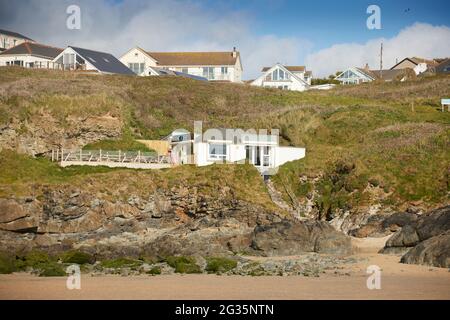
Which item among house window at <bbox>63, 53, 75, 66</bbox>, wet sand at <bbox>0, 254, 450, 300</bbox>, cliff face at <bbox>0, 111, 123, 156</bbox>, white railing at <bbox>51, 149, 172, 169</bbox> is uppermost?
house window at <bbox>63, 53, 75, 66</bbox>

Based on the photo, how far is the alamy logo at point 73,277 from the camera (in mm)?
24559

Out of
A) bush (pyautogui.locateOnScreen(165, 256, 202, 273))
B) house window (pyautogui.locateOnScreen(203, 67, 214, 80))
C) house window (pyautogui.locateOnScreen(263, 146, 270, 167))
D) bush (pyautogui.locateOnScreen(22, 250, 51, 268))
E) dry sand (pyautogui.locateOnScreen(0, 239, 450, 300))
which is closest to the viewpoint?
dry sand (pyautogui.locateOnScreen(0, 239, 450, 300))

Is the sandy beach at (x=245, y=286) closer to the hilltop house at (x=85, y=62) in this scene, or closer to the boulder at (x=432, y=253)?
the boulder at (x=432, y=253)

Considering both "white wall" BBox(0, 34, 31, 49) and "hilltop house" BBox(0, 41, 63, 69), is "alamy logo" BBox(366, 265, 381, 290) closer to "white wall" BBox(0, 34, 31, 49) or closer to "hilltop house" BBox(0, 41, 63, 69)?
"hilltop house" BBox(0, 41, 63, 69)

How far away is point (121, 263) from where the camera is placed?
30125mm

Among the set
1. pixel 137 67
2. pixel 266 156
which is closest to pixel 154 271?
pixel 266 156

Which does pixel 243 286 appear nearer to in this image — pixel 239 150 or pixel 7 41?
pixel 239 150

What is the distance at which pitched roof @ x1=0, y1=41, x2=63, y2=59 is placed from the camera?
2997 inches

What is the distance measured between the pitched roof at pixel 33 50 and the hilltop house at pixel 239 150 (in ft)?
117

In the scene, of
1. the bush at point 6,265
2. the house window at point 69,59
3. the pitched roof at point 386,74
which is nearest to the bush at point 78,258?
the bush at point 6,265

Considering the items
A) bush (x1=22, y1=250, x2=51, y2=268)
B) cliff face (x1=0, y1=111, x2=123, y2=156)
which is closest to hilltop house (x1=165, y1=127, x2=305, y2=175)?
cliff face (x1=0, y1=111, x2=123, y2=156)

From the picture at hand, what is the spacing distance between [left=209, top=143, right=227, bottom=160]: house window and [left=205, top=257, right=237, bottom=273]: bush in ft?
48.2
